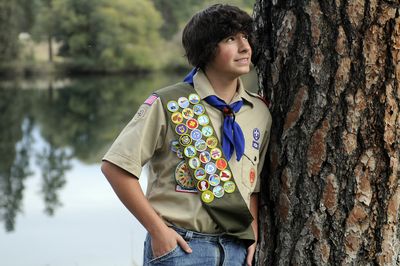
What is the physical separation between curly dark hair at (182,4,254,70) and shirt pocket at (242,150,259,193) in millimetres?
325

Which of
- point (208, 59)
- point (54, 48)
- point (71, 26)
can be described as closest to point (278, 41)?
point (208, 59)

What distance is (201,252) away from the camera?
2135 mm

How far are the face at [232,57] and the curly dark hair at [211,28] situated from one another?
2 cm

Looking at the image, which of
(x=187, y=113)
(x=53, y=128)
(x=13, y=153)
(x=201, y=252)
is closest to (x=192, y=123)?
(x=187, y=113)

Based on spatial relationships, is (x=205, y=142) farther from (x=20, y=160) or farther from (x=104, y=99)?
(x=104, y=99)

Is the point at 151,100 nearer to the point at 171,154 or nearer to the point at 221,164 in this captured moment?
the point at 171,154

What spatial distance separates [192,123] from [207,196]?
0.23 m

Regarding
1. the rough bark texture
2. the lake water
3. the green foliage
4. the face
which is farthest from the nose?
the green foliage

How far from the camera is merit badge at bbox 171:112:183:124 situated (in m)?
2.12

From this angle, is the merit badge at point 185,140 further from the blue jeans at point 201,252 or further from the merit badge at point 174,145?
the blue jeans at point 201,252

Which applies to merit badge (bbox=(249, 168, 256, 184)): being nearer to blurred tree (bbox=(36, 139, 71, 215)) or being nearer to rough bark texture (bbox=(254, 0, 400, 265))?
rough bark texture (bbox=(254, 0, 400, 265))

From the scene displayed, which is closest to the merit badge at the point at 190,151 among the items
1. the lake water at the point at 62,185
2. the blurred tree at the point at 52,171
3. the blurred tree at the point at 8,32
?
the lake water at the point at 62,185

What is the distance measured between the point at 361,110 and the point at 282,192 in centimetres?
39

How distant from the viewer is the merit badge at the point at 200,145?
84.2 inches
